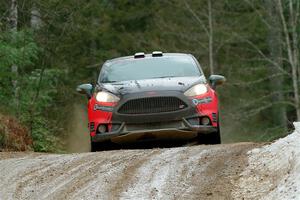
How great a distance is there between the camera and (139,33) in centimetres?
3975

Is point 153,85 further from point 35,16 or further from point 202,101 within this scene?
point 35,16

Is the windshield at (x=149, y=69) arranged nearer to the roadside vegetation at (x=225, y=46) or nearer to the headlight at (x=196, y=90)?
the headlight at (x=196, y=90)

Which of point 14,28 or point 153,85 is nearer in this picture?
point 153,85

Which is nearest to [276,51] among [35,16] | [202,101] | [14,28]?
[35,16]

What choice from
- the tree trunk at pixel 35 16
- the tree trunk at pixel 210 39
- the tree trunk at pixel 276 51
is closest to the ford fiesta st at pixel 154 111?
the tree trunk at pixel 35 16

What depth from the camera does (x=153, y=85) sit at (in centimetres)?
1217

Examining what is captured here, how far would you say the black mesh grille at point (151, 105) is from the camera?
38.9 ft

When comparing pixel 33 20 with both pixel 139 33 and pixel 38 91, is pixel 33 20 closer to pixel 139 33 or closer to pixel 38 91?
pixel 38 91

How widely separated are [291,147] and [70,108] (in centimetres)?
1718

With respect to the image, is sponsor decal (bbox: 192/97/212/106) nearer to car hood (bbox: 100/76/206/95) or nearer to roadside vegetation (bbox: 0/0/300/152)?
car hood (bbox: 100/76/206/95)

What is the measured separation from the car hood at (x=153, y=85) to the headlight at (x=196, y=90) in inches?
2.6

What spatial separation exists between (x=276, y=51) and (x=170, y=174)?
26089 millimetres

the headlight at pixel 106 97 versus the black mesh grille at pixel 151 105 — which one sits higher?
the headlight at pixel 106 97

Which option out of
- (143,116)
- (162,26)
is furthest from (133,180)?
(162,26)
